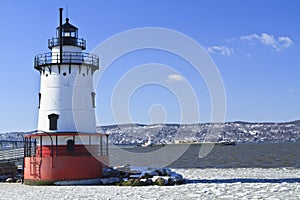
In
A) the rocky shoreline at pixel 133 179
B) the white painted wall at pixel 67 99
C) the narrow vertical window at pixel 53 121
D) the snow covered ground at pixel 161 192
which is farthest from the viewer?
the white painted wall at pixel 67 99

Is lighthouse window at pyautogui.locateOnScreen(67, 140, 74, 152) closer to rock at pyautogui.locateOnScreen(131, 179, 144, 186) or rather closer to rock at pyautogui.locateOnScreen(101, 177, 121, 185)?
rock at pyautogui.locateOnScreen(101, 177, 121, 185)

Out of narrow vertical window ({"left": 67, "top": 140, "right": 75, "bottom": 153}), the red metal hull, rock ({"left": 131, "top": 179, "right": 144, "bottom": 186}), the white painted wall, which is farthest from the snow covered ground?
the white painted wall

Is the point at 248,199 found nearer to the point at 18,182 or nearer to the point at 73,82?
the point at 73,82

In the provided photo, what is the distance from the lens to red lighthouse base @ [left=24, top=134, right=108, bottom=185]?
86.6ft

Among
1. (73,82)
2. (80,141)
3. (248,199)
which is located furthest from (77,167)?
(248,199)

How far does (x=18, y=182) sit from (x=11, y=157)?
7201mm

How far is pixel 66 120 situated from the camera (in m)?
27.5

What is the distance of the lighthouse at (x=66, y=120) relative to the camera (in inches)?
1048

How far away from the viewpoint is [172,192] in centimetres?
2103

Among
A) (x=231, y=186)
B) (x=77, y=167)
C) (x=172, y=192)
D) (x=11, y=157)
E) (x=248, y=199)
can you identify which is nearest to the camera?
(x=248, y=199)

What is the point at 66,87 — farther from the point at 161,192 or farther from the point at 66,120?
the point at 161,192

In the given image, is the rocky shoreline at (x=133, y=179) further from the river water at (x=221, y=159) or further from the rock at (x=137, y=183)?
the river water at (x=221, y=159)

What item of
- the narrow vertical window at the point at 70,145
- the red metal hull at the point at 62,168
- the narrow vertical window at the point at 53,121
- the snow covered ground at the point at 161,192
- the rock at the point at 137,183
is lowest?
the snow covered ground at the point at 161,192

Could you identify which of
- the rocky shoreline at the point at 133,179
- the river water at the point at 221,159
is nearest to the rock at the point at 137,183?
the rocky shoreline at the point at 133,179
